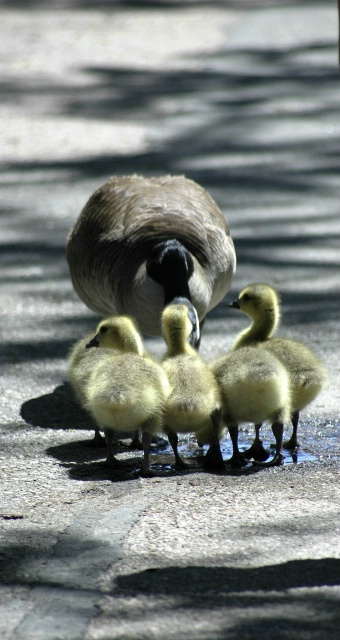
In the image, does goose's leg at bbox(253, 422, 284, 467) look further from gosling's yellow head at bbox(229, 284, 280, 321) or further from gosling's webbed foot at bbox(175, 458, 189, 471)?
gosling's yellow head at bbox(229, 284, 280, 321)

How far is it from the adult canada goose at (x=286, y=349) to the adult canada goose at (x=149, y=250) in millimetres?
365

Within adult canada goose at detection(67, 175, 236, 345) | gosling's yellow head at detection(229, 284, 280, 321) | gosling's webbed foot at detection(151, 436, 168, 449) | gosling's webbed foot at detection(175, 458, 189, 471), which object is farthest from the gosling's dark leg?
gosling's yellow head at detection(229, 284, 280, 321)

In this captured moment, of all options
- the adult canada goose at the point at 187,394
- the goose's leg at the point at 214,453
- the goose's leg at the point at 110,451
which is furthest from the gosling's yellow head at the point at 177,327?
the goose's leg at the point at 110,451

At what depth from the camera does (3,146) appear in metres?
12.4

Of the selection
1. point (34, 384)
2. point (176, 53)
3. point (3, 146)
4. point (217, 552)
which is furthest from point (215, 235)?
point (176, 53)

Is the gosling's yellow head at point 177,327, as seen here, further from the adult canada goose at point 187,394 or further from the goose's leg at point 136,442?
the goose's leg at point 136,442

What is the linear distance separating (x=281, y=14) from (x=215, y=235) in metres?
13.4

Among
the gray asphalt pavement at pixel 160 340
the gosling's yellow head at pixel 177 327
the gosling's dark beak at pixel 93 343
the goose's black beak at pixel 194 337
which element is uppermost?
the gosling's yellow head at pixel 177 327

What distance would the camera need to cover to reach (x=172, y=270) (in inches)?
231

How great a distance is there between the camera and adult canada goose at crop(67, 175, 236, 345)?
19.8 feet

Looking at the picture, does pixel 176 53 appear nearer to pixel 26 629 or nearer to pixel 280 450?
pixel 280 450

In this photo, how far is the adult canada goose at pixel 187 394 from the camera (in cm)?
488

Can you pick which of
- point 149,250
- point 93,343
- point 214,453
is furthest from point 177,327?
point 149,250

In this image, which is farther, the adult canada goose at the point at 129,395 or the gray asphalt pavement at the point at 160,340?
the adult canada goose at the point at 129,395
